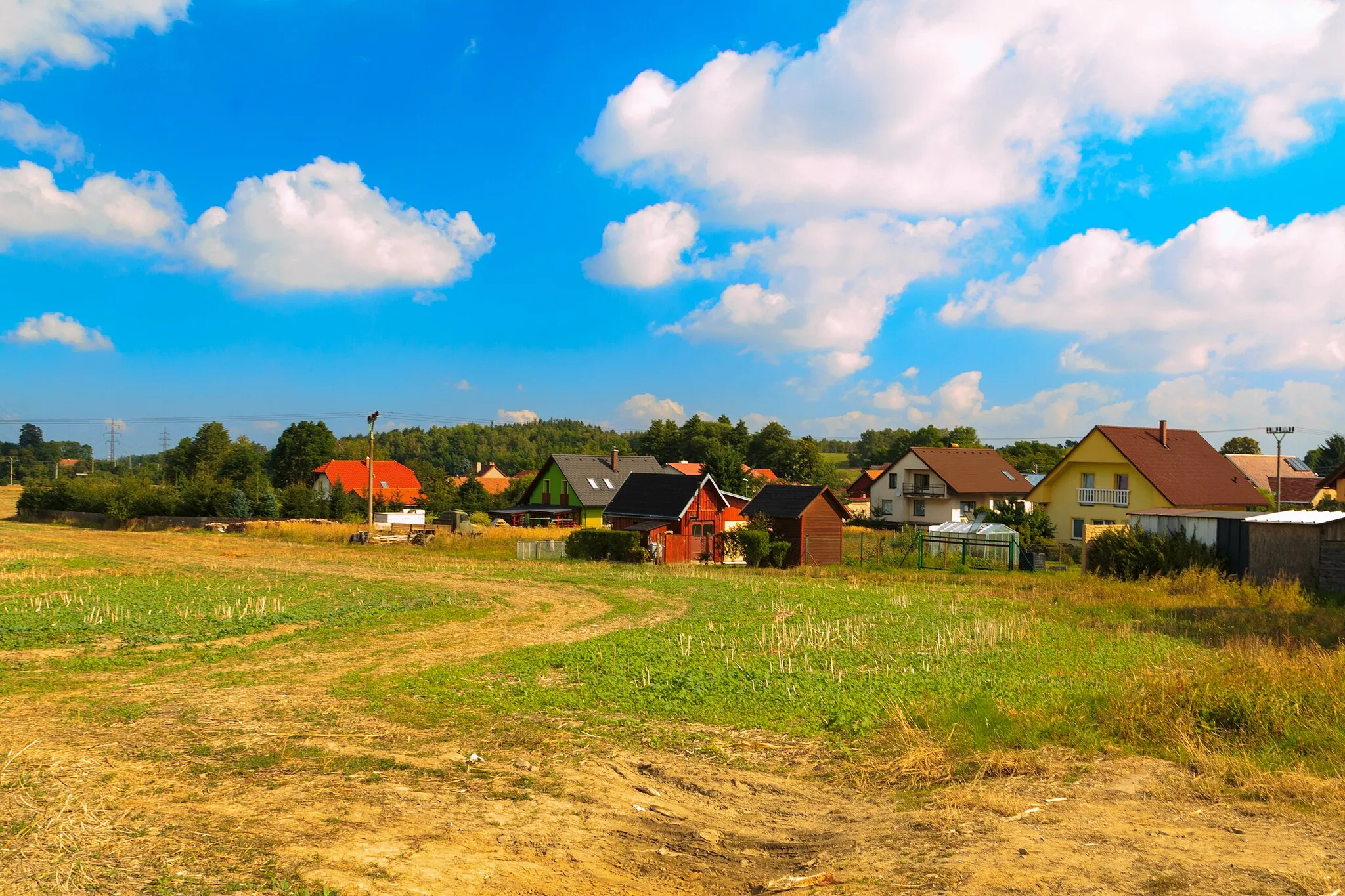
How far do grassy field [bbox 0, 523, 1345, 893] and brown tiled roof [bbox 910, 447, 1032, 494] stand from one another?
42.1 metres

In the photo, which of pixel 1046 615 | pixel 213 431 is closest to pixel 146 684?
pixel 1046 615

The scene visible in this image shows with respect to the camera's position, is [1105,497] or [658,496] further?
[1105,497]

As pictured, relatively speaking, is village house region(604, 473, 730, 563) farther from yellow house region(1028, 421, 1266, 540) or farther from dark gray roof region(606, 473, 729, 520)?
yellow house region(1028, 421, 1266, 540)

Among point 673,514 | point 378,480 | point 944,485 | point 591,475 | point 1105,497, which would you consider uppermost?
point 591,475

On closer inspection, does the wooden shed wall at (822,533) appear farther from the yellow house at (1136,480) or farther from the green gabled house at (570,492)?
the green gabled house at (570,492)

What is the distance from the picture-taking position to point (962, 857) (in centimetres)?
641

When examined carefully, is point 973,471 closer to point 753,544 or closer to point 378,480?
point 753,544

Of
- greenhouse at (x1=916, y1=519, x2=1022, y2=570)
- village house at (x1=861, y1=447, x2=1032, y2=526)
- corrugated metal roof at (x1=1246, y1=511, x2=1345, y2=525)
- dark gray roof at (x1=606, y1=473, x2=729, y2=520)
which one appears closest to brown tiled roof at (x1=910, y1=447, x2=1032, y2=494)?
village house at (x1=861, y1=447, x2=1032, y2=526)

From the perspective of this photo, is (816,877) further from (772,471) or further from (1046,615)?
(772,471)

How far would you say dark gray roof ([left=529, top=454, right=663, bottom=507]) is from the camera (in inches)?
2420

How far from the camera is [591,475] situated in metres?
63.8

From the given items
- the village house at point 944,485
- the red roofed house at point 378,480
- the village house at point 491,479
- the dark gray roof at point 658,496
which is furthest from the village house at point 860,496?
the red roofed house at point 378,480

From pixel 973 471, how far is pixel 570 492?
31761 millimetres

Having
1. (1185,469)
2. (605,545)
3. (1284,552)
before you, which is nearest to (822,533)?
(605,545)
